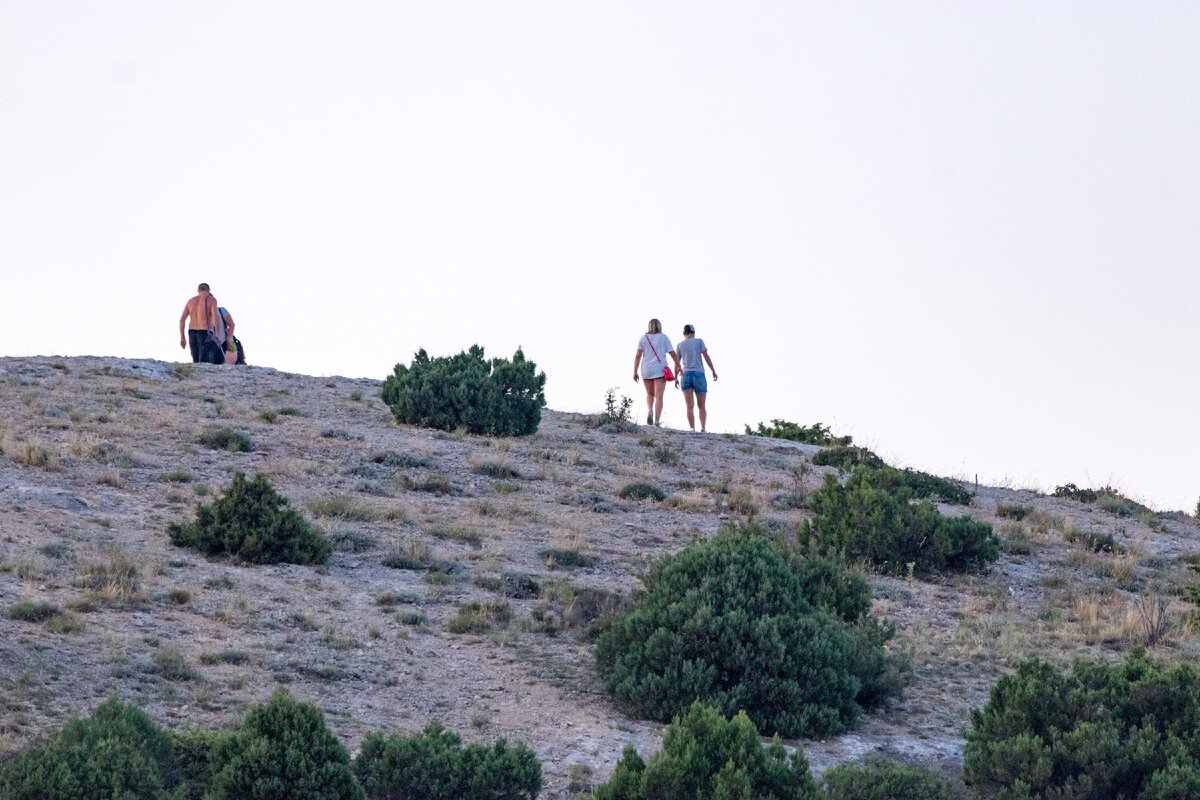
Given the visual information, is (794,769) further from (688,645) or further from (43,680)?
(43,680)

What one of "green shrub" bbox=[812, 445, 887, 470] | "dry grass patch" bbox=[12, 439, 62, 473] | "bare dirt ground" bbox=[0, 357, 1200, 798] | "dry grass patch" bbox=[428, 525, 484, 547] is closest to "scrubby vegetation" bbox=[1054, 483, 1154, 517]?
"bare dirt ground" bbox=[0, 357, 1200, 798]

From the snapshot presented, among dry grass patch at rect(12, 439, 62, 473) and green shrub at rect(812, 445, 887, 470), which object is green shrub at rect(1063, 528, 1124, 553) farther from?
dry grass patch at rect(12, 439, 62, 473)

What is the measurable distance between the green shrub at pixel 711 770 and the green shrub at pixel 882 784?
1.00 ft

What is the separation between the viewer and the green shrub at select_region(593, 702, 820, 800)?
6.30 meters

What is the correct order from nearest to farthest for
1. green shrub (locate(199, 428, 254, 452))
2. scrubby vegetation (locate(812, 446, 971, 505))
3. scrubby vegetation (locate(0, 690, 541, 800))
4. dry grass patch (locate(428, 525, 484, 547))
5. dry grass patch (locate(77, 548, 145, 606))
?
scrubby vegetation (locate(0, 690, 541, 800)) < dry grass patch (locate(77, 548, 145, 606)) < dry grass patch (locate(428, 525, 484, 547)) < green shrub (locate(199, 428, 254, 452)) < scrubby vegetation (locate(812, 446, 971, 505))

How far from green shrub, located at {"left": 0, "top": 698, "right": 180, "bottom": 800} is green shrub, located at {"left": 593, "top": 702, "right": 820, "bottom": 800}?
1939mm

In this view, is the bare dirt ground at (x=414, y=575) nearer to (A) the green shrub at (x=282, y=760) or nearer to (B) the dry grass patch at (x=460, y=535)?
(B) the dry grass patch at (x=460, y=535)

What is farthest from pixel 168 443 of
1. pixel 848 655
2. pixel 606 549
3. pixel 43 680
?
pixel 848 655

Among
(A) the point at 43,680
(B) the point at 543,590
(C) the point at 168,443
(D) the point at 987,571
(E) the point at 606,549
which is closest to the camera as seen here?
(A) the point at 43,680

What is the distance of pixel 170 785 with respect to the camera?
6570mm

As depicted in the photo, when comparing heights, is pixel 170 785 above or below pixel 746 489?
below

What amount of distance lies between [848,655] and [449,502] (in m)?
6.56

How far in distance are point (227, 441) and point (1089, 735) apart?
11695mm

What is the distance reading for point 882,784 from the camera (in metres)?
6.81
